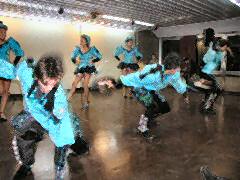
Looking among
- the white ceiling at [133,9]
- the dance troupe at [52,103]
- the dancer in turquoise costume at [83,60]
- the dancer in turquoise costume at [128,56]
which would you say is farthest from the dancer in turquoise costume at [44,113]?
the dancer in turquoise costume at [128,56]

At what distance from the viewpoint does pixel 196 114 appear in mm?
7258

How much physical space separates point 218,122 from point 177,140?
5.93 feet

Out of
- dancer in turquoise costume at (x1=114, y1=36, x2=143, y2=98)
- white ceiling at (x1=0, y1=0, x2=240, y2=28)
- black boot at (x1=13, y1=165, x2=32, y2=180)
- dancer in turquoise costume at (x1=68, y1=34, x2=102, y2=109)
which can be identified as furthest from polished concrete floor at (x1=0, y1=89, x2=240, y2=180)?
white ceiling at (x1=0, y1=0, x2=240, y2=28)

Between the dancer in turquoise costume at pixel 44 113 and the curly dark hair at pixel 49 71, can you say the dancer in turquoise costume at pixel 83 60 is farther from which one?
the curly dark hair at pixel 49 71

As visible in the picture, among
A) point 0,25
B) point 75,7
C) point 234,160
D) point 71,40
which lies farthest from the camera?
point 71,40

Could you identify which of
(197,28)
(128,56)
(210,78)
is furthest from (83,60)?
(197,28)

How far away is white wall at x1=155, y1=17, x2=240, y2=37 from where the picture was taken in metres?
11.4

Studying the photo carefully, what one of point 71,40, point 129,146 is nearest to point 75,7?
point 71,40

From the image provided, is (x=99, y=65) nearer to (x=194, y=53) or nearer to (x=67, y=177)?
(x=194, y=53)

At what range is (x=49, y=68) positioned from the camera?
2904 millimetres

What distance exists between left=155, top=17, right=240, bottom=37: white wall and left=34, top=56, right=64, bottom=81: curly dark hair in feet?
32.8

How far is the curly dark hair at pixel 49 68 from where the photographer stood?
9.54 ft

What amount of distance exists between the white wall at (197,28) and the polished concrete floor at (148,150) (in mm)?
5403

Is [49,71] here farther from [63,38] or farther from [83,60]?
[63,38]
